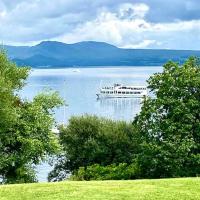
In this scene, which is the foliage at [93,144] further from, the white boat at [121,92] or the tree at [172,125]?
the white boat at [121,92]

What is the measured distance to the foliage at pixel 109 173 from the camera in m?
36.0

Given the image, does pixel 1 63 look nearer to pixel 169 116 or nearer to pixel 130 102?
pixel 169 116

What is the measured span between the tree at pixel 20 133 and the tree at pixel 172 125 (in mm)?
6423

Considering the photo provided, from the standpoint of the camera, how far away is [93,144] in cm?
4259

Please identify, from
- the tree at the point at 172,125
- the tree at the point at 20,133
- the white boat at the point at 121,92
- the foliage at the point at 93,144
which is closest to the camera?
the tree at the point at 20,133

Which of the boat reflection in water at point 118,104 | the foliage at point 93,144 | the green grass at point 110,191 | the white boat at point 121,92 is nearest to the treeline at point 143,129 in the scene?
the foliage at point 93,144

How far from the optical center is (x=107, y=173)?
37469mm

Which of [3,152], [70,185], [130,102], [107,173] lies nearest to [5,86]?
[3,152]

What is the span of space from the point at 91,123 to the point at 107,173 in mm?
8153

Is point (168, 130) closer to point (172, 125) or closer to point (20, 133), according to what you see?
point (172, 125)

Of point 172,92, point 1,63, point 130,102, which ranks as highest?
point 1,63

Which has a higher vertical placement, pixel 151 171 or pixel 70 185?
pixel 70 185

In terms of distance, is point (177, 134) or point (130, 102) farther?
point (130, 102)

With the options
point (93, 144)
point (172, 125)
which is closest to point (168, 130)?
point (172, 125)
